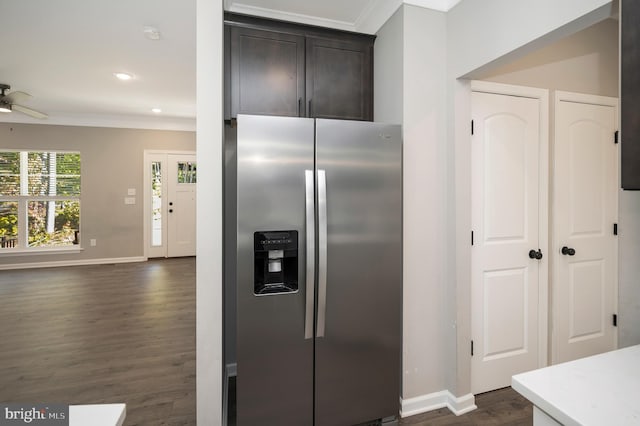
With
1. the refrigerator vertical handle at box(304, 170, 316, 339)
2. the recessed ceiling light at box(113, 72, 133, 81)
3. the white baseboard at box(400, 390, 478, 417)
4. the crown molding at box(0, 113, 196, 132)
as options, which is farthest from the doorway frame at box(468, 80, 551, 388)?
the crown molding at box(0, 113, 196, 132)

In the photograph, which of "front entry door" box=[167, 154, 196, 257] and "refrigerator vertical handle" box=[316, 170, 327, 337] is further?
"front entry door" box=[167, 154, 196, 257]

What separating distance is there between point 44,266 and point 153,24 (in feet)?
17.8

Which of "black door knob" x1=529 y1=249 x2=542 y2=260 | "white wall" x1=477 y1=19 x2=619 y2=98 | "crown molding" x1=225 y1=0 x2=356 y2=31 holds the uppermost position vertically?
"crown molding" x1=225 y1=0 x2=356 y2=31

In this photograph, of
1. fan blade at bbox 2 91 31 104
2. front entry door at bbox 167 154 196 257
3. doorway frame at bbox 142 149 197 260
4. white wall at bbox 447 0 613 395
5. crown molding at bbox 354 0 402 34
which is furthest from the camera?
front entry door at bbox 167 154 196 257

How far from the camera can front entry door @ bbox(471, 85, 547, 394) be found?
218cm

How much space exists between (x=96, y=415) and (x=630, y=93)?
5.19 ft

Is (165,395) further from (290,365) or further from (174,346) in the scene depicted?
(290,365)

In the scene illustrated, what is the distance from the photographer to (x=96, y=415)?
28.3 inches

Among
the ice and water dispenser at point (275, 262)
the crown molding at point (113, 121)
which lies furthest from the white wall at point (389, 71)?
the crown molding at point (113, 121)

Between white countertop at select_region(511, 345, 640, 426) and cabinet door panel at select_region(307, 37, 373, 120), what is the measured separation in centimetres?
186

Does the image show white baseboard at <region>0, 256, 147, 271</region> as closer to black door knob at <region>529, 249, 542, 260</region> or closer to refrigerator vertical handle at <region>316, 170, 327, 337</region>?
refrigerator vertical handle at <region>316, 170, 327, 337</region>

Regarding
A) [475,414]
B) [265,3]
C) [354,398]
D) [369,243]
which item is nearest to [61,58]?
[265,3]

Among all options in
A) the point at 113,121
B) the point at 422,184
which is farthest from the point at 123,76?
the point at 422,184

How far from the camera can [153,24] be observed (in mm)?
2805
